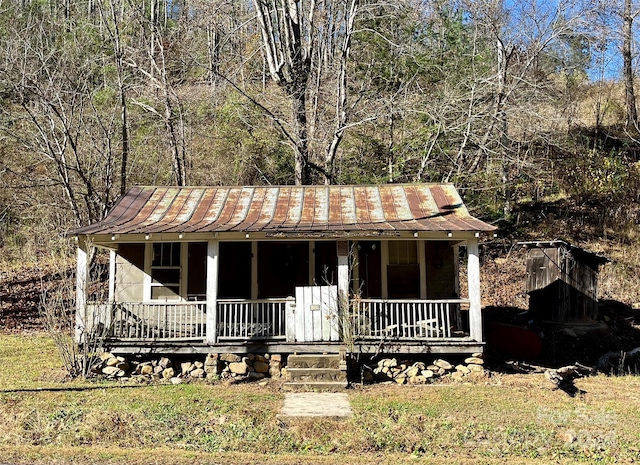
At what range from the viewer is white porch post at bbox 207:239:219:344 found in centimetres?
1205

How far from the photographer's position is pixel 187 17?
24.5 m

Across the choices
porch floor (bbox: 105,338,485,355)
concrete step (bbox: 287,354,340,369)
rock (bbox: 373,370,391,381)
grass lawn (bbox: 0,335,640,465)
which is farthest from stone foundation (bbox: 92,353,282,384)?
rock (bbox: 373,370,391,381)

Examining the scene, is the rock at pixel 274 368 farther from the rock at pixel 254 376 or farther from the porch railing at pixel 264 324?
the porch railing at pixel 264 324

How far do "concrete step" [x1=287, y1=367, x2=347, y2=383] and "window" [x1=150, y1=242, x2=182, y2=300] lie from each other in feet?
14.2

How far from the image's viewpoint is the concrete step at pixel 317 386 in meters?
11.1

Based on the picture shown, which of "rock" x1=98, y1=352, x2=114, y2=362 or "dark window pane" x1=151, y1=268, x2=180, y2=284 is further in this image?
"dark window pane" x1=151, y1=268, x2=180, y2=284

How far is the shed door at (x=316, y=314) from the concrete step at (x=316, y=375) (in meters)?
0.73

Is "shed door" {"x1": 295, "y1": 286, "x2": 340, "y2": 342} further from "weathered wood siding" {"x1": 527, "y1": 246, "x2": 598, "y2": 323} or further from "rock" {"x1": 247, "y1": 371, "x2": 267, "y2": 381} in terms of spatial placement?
"weathered wood siding" {"x1": 527, "y1": 246, "x2": 598, "y2": 323}

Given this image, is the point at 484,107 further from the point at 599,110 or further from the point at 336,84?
the point at 599,110

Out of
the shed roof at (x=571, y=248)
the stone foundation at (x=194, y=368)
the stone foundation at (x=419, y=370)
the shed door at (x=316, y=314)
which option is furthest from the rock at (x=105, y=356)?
the shed roof at (x=571, y=248)

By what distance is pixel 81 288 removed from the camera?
1195 centimetres

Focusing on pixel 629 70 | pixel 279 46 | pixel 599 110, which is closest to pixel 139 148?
pixel 279 46

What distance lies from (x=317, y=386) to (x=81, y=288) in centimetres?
552

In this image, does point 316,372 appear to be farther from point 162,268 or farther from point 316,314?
point 162,268
